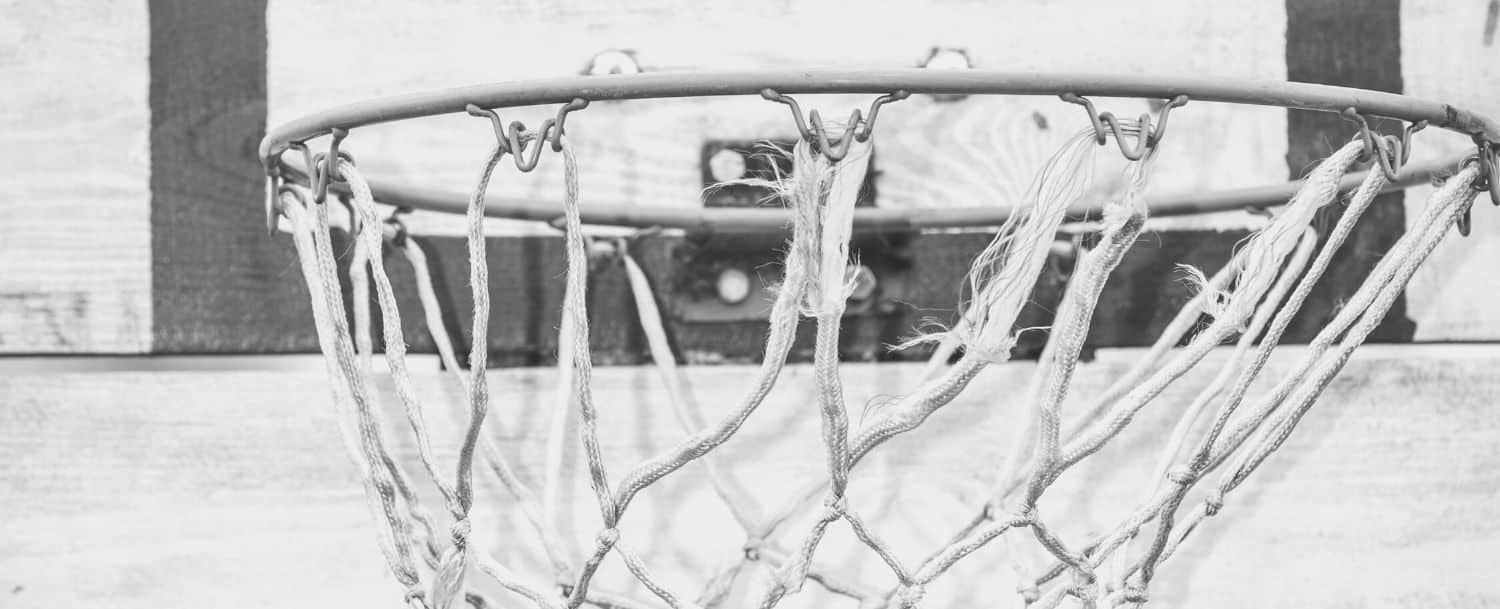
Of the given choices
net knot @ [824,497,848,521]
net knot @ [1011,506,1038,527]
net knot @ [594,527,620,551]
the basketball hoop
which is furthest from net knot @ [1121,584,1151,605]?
net knot @ [594,527,620,551]

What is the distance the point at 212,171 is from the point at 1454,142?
3.21ft

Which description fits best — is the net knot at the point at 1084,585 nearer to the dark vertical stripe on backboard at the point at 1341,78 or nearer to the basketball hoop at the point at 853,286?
the basketball hoop at the point at 853,286

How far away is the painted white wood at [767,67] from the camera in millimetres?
819

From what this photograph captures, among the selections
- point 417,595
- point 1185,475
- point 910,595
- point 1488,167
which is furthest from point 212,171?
point 1488,167

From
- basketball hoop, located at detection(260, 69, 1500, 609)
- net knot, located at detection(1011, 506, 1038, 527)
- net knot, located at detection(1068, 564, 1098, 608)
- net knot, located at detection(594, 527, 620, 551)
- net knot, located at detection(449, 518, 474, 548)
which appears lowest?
net knot, located at detection(1068, 564, 1098, 608)

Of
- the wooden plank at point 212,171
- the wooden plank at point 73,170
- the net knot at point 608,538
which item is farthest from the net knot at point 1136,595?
the wooden plank at point 73,170

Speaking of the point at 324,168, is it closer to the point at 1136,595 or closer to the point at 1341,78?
the point at 1136,595

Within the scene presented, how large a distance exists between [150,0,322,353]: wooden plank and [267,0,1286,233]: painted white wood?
0.08 ft

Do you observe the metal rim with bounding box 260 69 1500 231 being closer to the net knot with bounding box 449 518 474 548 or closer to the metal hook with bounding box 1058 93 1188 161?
the metal hook with bounding box 1058 93 1188 161

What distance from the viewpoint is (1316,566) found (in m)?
0.85

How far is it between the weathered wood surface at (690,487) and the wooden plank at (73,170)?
58 mm

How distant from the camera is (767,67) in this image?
833 mm

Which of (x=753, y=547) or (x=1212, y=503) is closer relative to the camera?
(x=1212, y=503)

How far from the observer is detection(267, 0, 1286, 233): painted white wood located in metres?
0.82
